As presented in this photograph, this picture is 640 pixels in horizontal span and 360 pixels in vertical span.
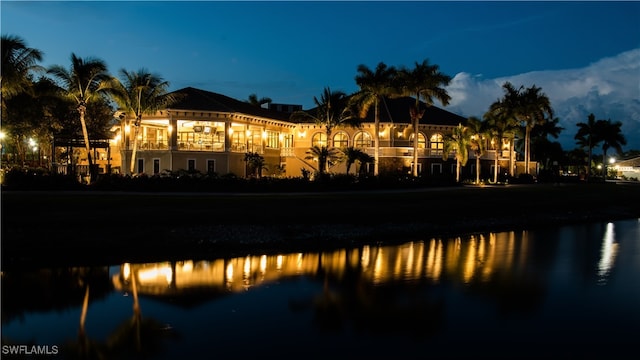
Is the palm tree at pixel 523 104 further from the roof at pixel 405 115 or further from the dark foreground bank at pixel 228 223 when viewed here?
the dark foreground bank at pixel 228 223

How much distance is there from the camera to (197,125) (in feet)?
158

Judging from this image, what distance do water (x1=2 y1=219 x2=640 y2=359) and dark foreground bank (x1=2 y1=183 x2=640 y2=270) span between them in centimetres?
160

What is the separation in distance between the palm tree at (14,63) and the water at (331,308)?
858 inches

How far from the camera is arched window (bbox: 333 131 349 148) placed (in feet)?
195

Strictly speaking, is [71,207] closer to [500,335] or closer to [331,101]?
[500,335]

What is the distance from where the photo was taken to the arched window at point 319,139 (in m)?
59.0

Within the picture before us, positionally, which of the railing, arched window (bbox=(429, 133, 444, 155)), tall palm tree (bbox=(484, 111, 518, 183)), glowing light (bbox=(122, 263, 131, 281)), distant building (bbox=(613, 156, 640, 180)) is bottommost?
glowing light (bbox=(122, 263, 131, 281))

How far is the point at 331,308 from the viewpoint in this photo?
12500mm

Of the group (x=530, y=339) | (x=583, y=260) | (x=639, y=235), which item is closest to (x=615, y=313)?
(x=530, y=339)

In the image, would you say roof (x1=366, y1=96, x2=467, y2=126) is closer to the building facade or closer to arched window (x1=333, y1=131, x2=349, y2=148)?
the building facade

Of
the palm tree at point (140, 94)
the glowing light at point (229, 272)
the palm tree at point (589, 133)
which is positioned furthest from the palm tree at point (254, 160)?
the palm tree at point (589, 133)

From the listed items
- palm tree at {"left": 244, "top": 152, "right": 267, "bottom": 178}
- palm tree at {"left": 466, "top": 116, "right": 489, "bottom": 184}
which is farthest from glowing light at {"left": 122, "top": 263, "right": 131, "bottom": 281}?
palm tree at {"left": 466, "top": 116, "right": 489, "bottom": 184}

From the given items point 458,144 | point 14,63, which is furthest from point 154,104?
point 458,144

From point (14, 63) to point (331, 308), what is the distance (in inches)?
1180
